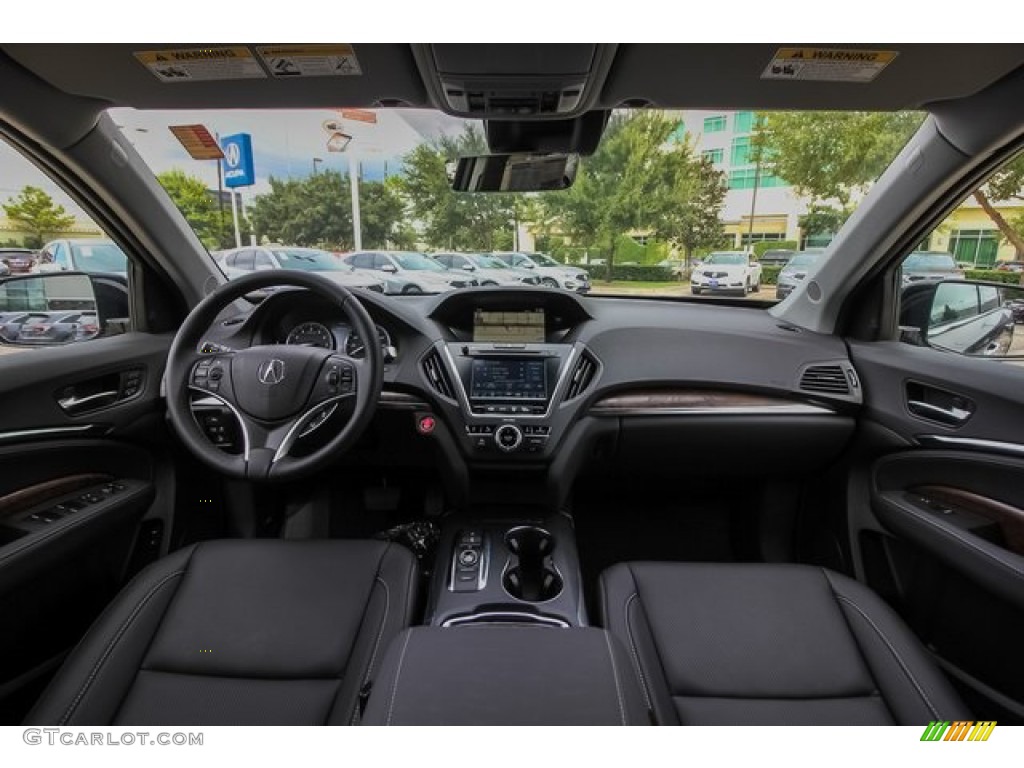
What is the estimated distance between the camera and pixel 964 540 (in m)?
1.59

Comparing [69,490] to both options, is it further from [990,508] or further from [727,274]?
[990,508]

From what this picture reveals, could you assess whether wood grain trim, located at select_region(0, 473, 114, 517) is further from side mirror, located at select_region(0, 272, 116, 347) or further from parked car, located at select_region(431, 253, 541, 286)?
parked car, located at select_region(431, 253, 541, 286)

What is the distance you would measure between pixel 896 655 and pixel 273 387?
185 cm

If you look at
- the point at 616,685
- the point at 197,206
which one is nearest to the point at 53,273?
the point at 197,206

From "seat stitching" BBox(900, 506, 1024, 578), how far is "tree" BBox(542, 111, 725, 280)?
1238 millimetres

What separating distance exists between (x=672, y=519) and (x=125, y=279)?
2591 mm

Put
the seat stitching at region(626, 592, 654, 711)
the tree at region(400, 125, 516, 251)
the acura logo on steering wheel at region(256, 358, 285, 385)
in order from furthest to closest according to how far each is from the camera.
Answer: the tree at region(400, 125, 516, 251), the acura logo on steering wheel at region(256, 358, 285, 385), the seat stitching at region(626, 592, 654, 711)

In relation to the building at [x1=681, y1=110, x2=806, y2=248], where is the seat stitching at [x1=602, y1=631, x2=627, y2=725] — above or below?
below

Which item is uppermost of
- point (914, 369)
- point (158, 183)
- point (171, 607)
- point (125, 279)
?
point (158, 183)

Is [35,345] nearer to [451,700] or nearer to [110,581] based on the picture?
[110,581]

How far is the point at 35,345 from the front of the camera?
1.96 metres

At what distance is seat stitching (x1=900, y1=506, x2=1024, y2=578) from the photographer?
1.47 m

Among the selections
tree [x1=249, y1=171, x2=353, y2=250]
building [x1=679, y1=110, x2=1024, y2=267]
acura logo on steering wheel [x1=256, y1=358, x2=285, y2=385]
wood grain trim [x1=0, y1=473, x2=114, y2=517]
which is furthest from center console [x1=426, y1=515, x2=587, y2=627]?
building [x1=679, y1=110, x2=1024, y2=267]

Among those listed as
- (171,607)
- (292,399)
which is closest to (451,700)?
(171,607)
